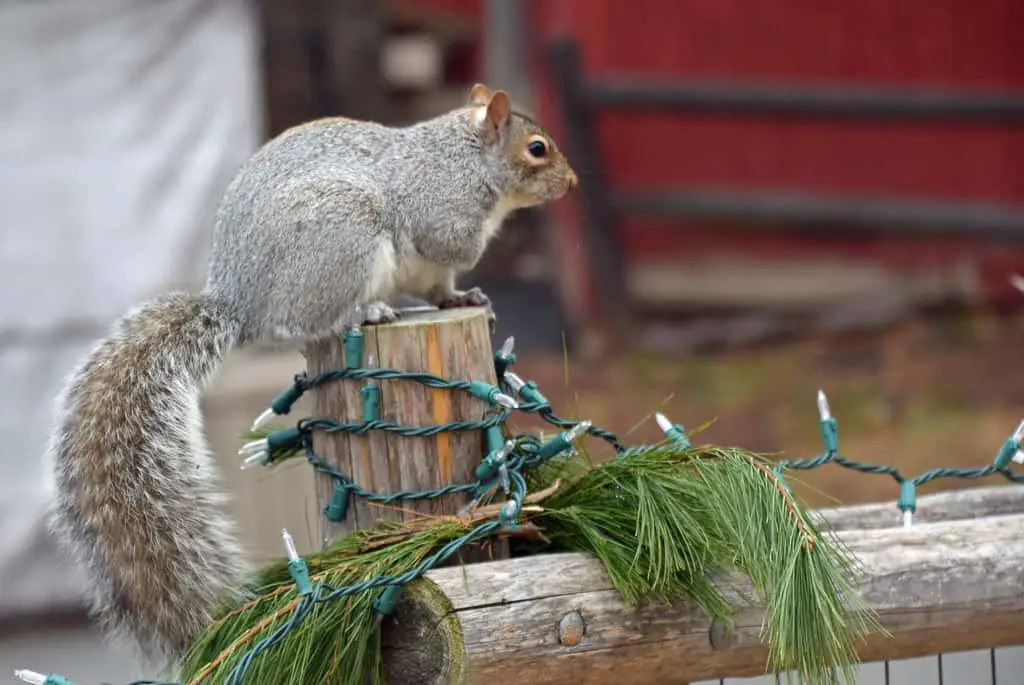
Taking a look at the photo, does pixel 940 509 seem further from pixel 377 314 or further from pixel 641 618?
pixel 377 314

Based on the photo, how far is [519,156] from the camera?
2.04 meters

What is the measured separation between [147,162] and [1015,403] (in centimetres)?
304

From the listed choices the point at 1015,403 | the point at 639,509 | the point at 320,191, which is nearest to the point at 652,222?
the point at 1015,403

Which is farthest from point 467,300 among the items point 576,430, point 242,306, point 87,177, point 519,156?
point 87,177

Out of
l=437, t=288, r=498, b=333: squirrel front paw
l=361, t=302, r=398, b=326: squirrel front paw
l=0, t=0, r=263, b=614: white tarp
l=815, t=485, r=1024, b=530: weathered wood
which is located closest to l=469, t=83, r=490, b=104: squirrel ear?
l=437, t=288, r=498, b=333: squirrel front paw

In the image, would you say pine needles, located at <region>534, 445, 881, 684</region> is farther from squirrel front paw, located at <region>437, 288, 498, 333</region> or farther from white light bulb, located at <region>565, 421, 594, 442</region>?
squirrel front paw, located at <region>437, 288, 498, 333</region>

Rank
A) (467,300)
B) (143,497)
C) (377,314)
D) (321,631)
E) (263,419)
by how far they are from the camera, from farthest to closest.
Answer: (467,300) → (377,314) → (263,419) → (143,497) → (321,631)

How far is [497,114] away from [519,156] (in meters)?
0.08

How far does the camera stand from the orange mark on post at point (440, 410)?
146 cm

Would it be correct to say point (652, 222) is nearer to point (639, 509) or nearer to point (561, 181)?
point (561, 181)

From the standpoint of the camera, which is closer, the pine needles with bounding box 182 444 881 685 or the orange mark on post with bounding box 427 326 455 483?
the pine needles with bounding box 182 444 881 685

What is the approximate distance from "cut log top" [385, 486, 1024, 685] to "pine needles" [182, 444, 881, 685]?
0.09 feet

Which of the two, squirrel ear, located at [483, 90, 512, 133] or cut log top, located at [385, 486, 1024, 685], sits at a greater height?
squirrel ear, located at [483, 90, 512, 133]

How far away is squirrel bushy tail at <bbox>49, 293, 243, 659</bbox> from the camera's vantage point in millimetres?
1418
